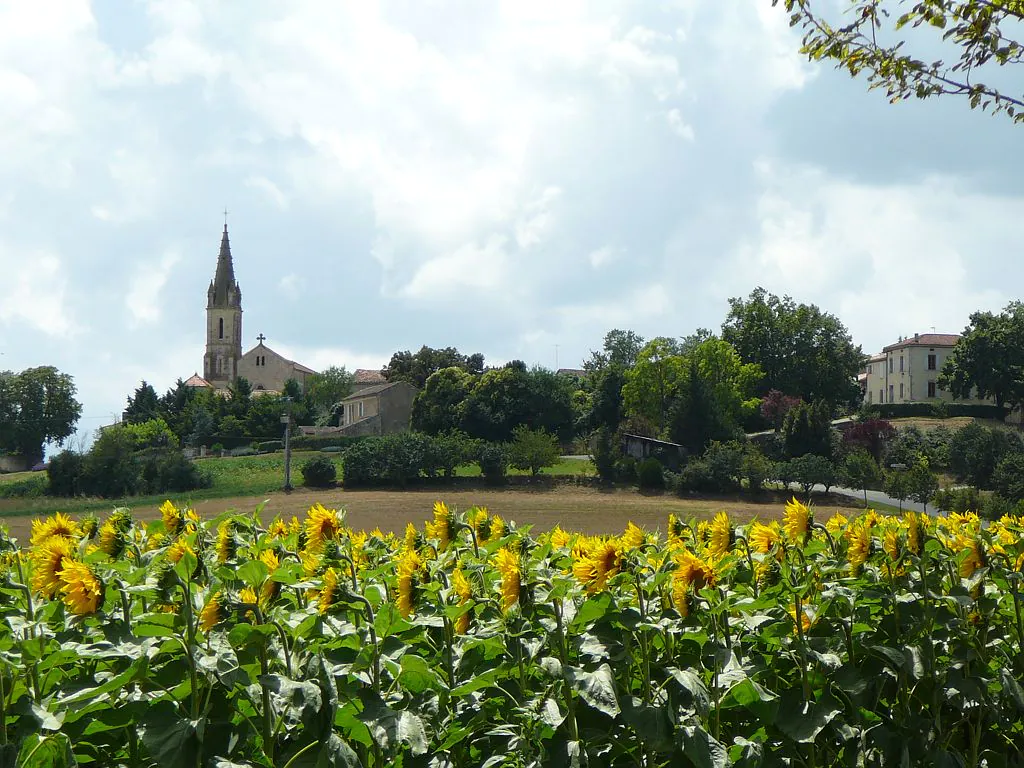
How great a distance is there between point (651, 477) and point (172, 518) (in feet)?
149

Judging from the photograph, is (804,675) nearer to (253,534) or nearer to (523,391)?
(253,534)

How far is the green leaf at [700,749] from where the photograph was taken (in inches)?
80.0

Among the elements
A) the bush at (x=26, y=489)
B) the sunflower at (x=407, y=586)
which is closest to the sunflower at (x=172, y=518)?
the sunflower at (x=407, y=586)

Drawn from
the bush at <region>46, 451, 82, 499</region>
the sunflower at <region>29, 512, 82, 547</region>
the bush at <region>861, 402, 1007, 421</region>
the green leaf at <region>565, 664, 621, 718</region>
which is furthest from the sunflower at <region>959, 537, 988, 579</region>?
the bush at <region>861, 402, 1007, 421</region>

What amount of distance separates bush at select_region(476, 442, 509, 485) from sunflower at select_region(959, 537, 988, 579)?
45546 millimetres

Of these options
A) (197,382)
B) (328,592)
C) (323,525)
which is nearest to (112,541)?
(323,525)

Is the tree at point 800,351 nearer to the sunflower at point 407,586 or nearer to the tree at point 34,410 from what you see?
the tree at point 34,410

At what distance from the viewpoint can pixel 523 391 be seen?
59.2m

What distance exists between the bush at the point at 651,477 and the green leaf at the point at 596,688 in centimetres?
4599

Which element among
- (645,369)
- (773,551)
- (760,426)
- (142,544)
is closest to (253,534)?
(142,544)

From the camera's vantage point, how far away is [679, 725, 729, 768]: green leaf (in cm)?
203

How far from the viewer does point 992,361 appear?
209 feet

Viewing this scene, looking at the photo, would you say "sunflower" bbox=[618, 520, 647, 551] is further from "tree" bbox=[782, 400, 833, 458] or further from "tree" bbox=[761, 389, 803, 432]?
"tree" bbox=[761, 389, 803, 432]

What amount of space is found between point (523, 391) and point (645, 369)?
7919 millimetres
